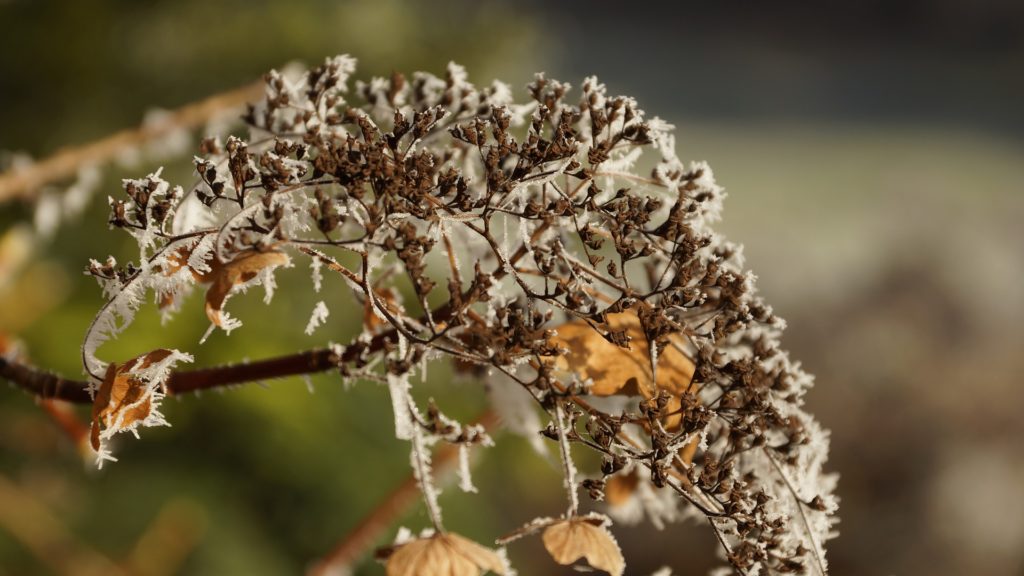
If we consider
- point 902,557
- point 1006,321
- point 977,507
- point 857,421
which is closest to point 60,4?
point 857,421

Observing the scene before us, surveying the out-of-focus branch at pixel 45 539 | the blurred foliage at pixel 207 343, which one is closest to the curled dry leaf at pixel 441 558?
the blurred foliage at pixel 207 343

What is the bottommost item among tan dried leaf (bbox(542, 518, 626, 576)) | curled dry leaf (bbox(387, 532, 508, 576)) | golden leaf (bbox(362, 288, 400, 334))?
curled dry leaf (bbox(387, 532, 508, 576))

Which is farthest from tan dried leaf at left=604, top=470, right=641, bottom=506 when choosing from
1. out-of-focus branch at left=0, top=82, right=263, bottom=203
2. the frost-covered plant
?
out-of-focus branch at left=0, top=82, right=263, bottom=203

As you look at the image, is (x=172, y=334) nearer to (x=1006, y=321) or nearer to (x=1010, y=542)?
(x=1010, y=542)

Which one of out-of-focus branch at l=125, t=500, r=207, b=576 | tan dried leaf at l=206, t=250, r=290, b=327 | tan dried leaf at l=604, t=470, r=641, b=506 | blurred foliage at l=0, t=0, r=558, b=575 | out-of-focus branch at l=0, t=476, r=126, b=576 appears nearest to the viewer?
tan dried leaf at l=206, t=250, r=290, b=327

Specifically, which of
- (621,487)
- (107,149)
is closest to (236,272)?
(621,487)

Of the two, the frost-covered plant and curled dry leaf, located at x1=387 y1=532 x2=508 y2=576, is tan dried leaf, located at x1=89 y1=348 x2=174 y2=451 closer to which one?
the frost-covered plant

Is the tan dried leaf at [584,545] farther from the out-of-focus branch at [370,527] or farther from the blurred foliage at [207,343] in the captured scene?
the blurred foliage at [207,343]
